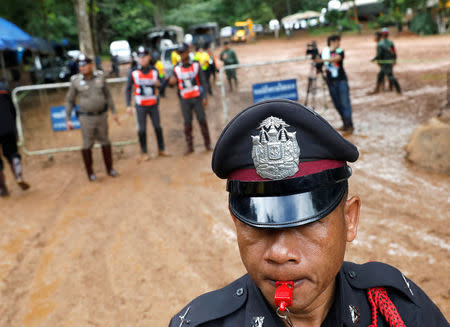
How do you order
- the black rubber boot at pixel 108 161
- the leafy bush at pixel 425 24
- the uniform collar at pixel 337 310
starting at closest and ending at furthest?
the uniform collar at pixel 337 310 < the black rubber boot at pixel 108 161 < the leafy bush at pixel 425 24

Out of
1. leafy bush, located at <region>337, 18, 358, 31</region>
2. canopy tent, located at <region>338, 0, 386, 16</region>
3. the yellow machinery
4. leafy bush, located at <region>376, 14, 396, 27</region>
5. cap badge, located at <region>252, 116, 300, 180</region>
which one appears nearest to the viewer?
cap badge, located at <region>252, 116, 300, 180</region>

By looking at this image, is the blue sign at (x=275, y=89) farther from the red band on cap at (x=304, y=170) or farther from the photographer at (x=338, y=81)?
the red band on cap at (x=304, y=170)

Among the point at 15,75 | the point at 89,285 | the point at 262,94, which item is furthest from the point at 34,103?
the point at 15,75

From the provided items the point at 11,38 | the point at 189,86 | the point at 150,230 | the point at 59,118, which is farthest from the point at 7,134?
the point at 11,38

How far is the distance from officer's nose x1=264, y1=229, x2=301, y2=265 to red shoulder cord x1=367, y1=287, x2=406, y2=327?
42 centimetres

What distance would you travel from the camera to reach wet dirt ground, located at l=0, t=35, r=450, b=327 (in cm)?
394

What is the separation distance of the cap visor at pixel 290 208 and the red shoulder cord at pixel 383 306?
402 millimetres

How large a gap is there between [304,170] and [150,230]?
4341 mm

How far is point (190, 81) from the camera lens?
8359 millimetres

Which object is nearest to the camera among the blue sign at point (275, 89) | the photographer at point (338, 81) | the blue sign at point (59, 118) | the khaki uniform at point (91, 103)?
the khaki uniform at point (91, 103)

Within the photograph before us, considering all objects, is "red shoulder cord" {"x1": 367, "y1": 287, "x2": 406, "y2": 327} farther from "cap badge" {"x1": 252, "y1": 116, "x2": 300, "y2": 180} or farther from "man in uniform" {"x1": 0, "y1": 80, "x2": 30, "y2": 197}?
"man in uniform" {"x1": 0, "y1": 80, "x2": 30, "y2": 197}

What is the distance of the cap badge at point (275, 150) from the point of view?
4.10 ft

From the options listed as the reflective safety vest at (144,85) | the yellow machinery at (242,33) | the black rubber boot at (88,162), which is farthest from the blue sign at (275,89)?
the yellow machinery at (242,33)

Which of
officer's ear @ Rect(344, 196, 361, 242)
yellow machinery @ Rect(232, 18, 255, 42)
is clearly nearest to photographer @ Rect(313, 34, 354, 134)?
officer's ear @ Rect(344, 196, 361, 242)
